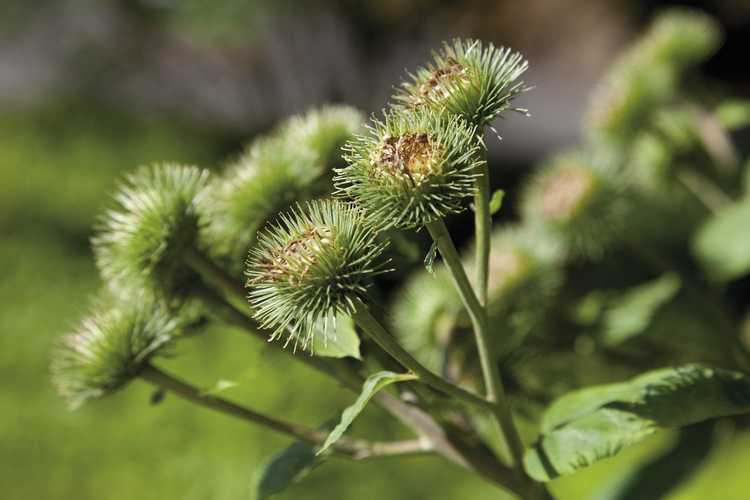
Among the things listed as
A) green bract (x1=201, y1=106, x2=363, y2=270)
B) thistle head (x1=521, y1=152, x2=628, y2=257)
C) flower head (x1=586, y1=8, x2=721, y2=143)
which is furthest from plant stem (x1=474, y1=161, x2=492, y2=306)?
flower head (x1=586, y1=8, x2=721, y2=143)

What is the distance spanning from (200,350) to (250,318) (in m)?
3.15

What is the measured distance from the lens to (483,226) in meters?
0.98

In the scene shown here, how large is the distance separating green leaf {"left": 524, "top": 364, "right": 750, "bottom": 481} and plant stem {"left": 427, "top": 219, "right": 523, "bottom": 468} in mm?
33

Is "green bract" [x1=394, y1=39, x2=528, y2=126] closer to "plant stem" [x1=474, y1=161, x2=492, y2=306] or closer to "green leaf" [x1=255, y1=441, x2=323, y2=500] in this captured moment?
"plant stem" [x1=474, y1=161, x2=492, y2=306]

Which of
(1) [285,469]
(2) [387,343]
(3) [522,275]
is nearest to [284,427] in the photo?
(1) [285,469]

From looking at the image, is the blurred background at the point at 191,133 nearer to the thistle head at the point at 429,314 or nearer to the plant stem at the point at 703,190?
the plant stem at the point at 703,190

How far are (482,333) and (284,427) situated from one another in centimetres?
31

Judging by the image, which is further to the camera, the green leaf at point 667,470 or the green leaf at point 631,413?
the green leaf at point 667,470

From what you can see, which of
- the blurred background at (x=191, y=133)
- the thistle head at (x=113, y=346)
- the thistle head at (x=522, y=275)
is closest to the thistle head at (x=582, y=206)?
the thistle head at (x=522, y=275)

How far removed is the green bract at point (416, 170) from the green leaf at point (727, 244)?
0.80m

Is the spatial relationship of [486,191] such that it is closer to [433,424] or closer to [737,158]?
[433,424]

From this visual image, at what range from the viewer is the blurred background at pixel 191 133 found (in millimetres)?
3623

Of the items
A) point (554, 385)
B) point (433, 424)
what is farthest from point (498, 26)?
point (433, 424)

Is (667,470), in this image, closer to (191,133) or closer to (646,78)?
(646,78)
